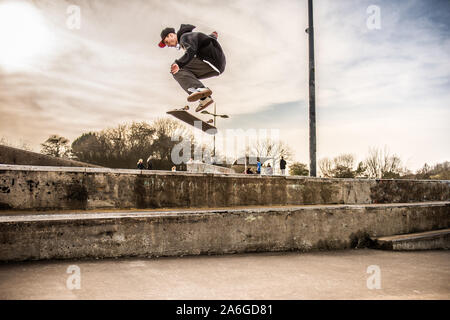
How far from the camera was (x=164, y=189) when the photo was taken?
6859mm

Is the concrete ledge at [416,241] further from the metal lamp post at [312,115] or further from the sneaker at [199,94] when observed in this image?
the sneaker at [199,94]

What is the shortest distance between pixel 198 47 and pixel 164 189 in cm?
421

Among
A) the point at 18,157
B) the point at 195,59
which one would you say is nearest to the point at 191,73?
the point at 195,59

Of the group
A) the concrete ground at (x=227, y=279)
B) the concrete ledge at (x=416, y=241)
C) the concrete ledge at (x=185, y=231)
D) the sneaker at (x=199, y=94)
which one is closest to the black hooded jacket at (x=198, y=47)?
the sneaker at (x=199, y=94)

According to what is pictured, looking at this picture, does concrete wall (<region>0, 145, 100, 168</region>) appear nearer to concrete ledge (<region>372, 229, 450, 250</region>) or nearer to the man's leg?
the man's leg

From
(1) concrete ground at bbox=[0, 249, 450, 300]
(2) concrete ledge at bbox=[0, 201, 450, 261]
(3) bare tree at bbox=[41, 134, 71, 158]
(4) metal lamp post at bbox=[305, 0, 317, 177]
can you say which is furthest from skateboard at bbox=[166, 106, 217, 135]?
(3) bare tree at bbox=[41, 134, 71, 158]

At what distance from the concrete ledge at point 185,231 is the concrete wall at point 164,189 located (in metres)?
0.76

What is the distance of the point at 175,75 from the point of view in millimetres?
3539

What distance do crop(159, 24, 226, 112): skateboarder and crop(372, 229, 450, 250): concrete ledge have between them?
5839 mm

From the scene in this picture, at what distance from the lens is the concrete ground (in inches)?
128

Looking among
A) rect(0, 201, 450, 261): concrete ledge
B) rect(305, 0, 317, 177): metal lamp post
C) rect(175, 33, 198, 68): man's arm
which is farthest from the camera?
rect(305, 0, 317, 177): metal lamp post

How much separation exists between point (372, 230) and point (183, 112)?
20.2ft

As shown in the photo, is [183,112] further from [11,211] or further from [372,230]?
[372,230]
